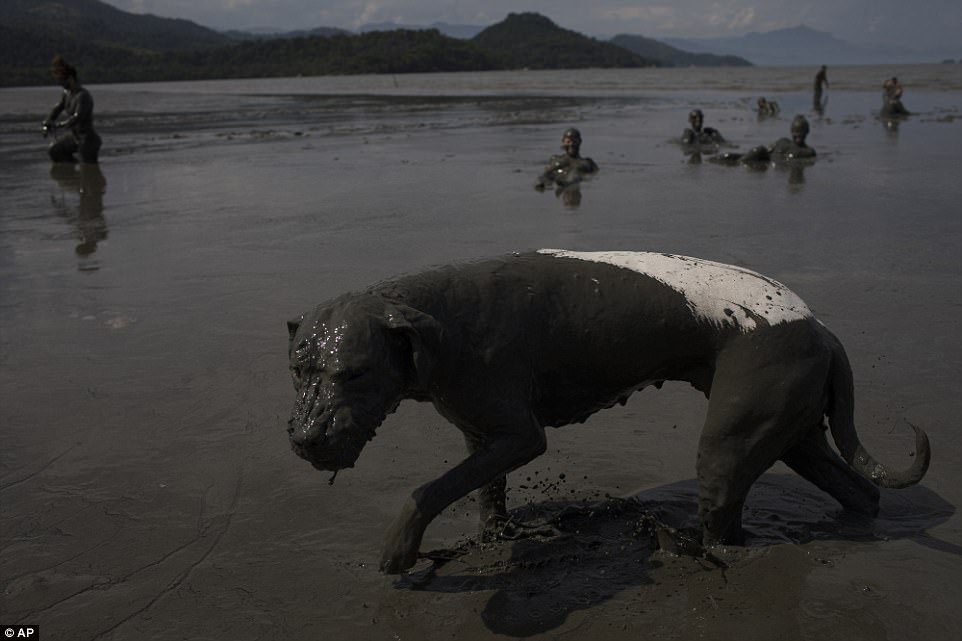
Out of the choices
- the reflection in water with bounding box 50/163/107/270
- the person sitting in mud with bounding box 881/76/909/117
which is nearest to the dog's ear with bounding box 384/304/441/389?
the reflection in water with bounding box 50/163/107/270

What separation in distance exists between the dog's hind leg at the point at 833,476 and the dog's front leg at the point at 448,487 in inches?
59.8

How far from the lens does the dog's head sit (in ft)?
10.7

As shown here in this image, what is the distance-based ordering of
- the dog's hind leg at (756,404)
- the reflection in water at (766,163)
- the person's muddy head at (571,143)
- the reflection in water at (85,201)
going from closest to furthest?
the dog's hind leg at (756,404) < the reflection in water at (85,201) < the person's muddy head at (571,143) < the reflection in water at (766,163)

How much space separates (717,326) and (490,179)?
542 inches

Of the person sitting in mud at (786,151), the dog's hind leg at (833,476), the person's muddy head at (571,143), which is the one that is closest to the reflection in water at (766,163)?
the person sitting in mud at (786,151)

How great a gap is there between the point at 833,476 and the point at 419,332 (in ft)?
7.78

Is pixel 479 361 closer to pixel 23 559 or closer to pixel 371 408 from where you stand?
pixel 371 408

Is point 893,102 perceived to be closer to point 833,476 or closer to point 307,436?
point 833,476

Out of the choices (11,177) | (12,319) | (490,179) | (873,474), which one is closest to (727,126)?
(490,179)

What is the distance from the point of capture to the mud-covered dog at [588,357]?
3.57 metres

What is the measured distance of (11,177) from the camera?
1959 centimetres

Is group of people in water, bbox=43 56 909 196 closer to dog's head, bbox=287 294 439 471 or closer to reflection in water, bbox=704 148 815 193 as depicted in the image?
reflection in water, bbox=704 148 815 193

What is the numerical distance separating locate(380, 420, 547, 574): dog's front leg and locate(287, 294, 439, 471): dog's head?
41 centimetres

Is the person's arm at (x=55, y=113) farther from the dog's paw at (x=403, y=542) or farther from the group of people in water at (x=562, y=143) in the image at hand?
the dog's paw at (x=403, y=542)
